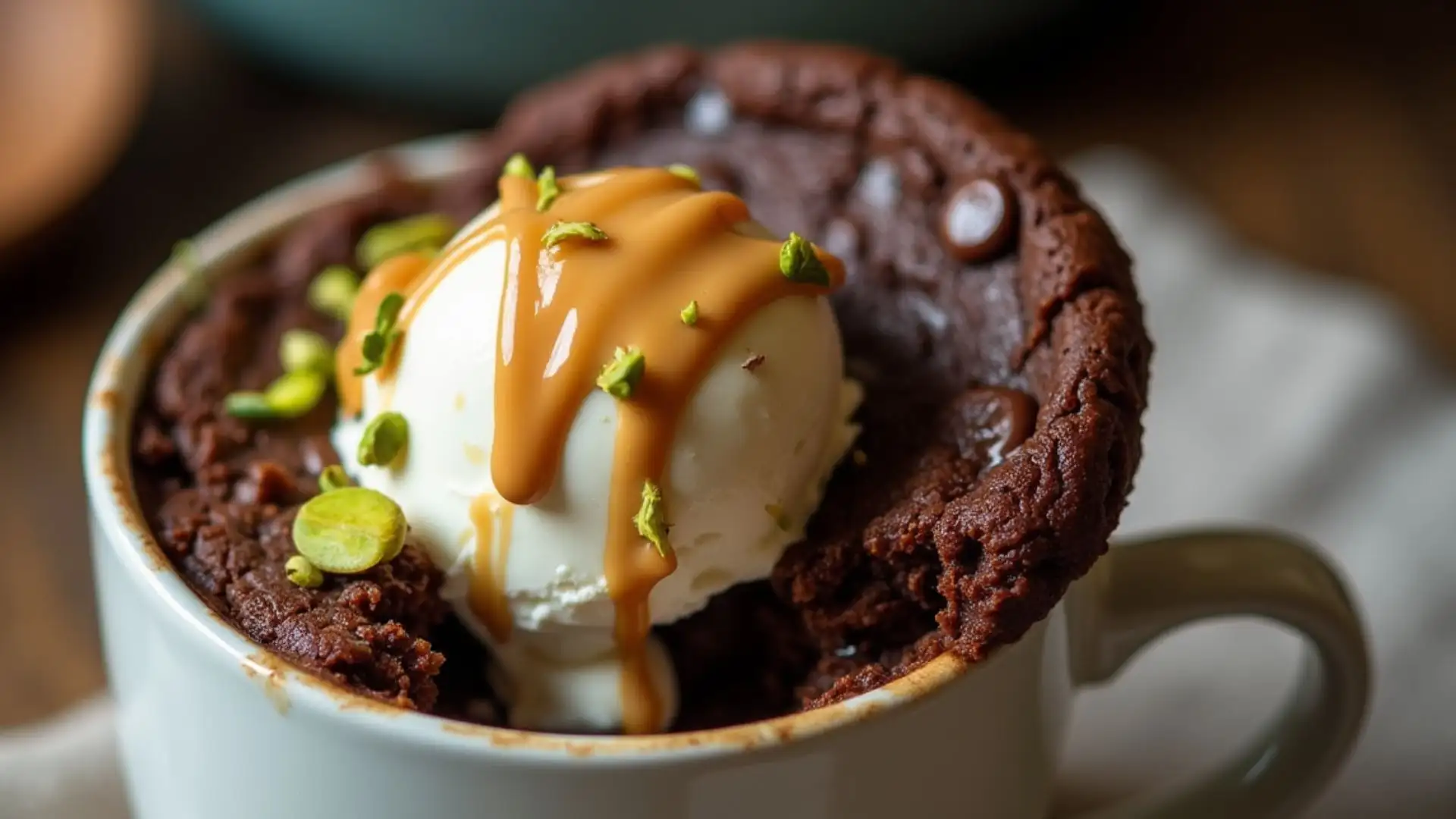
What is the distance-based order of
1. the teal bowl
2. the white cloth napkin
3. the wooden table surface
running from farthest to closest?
the teal bowl, the wooden table surface, the white cloth napkin

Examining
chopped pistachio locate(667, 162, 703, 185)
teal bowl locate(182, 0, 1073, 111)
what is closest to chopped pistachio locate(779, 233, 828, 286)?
chopped pistachio locate(667, 162, 703, 185)

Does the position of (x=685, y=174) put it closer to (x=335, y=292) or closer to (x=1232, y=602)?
(x=335, y=292)

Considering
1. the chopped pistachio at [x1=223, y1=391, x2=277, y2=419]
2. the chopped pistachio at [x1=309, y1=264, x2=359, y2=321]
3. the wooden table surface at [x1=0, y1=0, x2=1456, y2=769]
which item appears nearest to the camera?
the chopped pistachio at [x1=223, y1=391, x2=277, y2=419]

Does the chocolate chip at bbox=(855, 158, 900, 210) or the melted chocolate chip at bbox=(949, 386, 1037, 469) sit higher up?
the chocolate chip at bbox=(855, 158, 900, 210)

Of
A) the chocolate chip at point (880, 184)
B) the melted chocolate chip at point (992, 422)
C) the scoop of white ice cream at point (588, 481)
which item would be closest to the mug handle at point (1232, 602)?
the melted chocolate chip at point (992, 422)

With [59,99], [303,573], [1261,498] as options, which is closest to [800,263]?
[303,573]

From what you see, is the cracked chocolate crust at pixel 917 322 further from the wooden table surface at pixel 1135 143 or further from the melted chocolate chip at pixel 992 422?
the wooden table surface at pixel 1135 143

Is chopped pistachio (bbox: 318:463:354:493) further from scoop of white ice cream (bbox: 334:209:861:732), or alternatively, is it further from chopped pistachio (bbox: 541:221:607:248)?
chopped pistachio (bbox: 541:221:607:248)

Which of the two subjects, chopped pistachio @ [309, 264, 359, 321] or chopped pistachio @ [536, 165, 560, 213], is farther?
chopped pistachio @ [309, 264, 359, 321]
